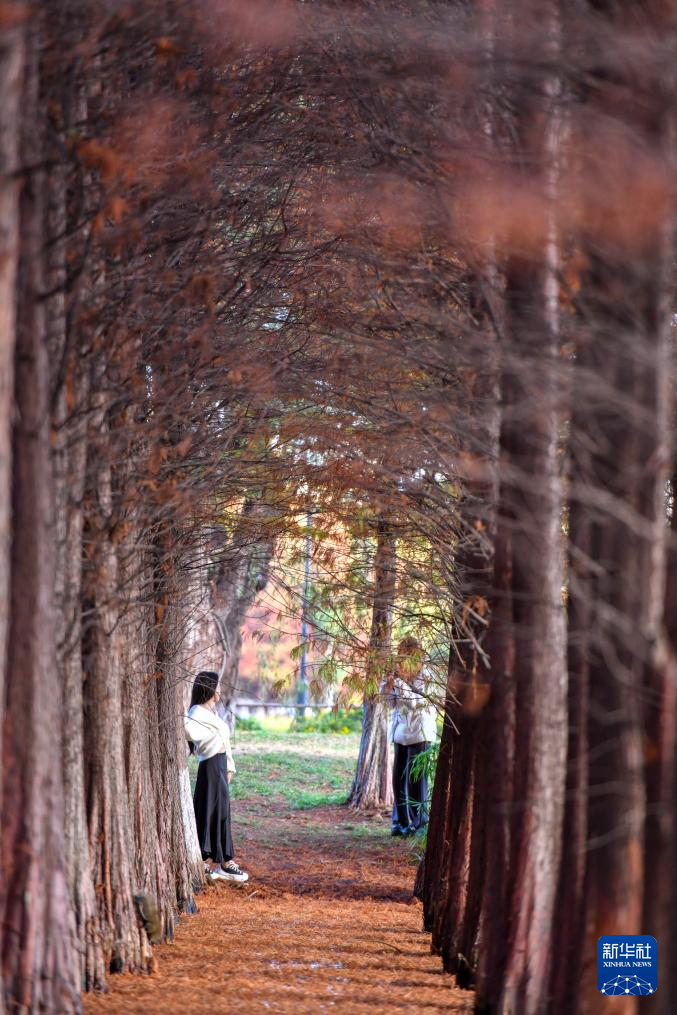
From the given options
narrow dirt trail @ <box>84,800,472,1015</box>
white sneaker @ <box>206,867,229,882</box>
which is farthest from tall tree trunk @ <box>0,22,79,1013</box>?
white sneaker @ <box>206,867,229,882</box>

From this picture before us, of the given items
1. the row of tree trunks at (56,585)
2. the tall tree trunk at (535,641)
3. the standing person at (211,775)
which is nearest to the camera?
the row of tree trunks at (56,585)

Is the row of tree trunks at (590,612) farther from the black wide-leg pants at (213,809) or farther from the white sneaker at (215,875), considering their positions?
the white sneaker at (215,875)

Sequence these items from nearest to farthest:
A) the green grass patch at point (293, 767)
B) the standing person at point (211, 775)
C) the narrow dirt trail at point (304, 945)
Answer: the narrow dirt trail at point (304, 945), the standing person at point (211, 775), the green grass patch at point (293, 767)

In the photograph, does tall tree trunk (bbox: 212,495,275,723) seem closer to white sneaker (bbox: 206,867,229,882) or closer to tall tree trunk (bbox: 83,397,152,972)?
white sneaker (bbox: 206,867,229,882)

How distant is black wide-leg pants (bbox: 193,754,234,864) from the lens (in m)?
13.4

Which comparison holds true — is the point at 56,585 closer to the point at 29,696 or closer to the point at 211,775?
the point at 29,696

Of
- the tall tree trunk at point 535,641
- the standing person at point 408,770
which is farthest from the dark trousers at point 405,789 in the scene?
the tall tree trunk at point 535,641

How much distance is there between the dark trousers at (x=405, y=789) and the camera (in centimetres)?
1747

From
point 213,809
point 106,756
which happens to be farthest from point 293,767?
point 106,756

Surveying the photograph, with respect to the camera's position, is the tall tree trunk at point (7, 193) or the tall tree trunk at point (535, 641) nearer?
the tall tree trunk at point (7, 193)

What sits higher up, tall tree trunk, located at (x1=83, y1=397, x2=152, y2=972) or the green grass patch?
tall tree trunk, located at (x1=83, y1=397, x2=152, y2=972)

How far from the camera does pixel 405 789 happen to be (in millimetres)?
17406

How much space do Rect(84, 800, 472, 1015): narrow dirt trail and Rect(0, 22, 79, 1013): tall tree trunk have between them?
102 cm

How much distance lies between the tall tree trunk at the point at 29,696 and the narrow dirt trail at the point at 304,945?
102cm
